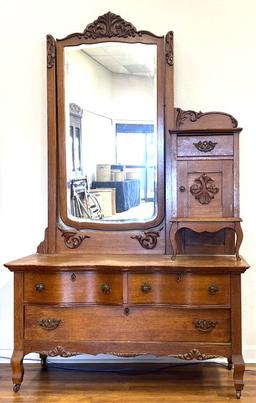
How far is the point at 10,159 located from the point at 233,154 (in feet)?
4.90

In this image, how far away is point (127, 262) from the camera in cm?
264

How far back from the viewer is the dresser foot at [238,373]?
251 cm

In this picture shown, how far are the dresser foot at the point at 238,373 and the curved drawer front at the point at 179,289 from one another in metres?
0.30

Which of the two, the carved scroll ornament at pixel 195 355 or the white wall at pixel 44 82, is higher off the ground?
the white wall at pixel 44 82

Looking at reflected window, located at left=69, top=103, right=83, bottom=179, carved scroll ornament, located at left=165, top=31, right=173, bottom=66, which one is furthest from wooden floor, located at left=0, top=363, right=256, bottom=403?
carved scroll ornament, located at left=165, top=31, right=173, bottom=66

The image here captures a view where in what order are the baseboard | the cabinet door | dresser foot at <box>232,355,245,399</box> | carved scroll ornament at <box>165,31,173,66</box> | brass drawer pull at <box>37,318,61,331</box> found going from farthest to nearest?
1. the baseboard
2. carved scroll ornament at <box>165,31,173,66</box>
3. the cabinet door
4. brass drawer pull at <box>37,318,61,331</box>
5. dresser foot at <box>232,355,245,399</box>

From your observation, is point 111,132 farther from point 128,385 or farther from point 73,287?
point 128,385

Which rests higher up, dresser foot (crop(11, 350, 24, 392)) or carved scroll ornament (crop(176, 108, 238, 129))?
carved scroll ornament (crop(176, 108, 238, 129))

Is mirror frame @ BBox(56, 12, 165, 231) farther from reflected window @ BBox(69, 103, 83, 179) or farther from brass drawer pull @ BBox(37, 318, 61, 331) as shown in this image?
brass drawer pull @ BBox(37, 318, 61, 331)

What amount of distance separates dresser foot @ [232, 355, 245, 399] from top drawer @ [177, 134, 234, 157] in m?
1.17

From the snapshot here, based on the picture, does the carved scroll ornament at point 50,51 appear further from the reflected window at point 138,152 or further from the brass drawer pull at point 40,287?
the brass drawer pull at point 40,287

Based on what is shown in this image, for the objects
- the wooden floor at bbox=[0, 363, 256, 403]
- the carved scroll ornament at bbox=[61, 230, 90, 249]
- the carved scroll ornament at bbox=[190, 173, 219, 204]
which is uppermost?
the carved scroll ornament at bbox=[190, 173, 219, 204]

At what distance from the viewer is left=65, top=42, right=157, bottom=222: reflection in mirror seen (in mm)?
3020

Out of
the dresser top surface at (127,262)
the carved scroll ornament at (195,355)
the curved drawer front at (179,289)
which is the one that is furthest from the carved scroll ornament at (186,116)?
the carved scroll ornament at (195,355)
